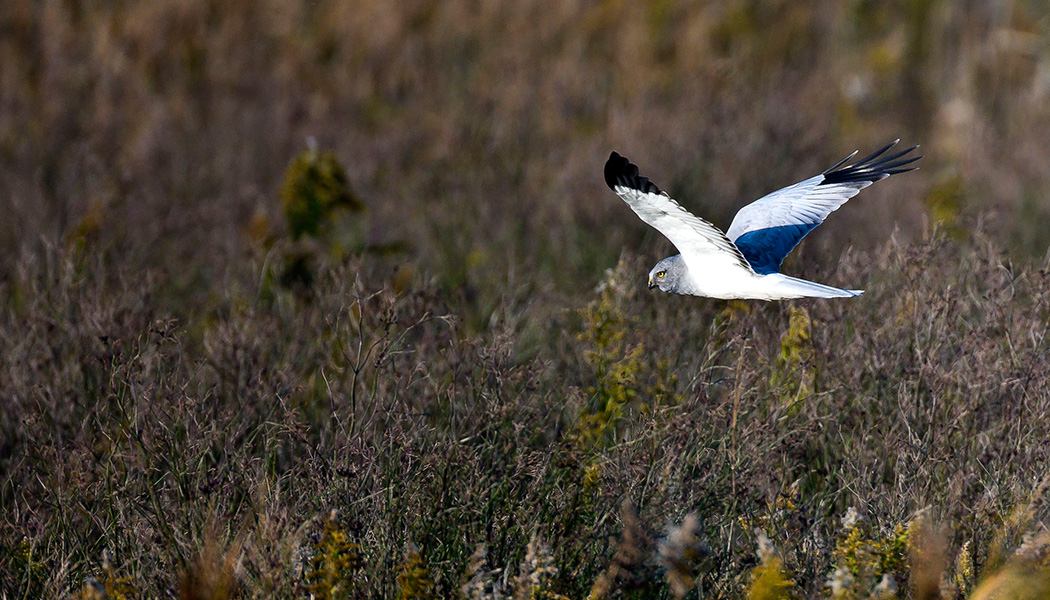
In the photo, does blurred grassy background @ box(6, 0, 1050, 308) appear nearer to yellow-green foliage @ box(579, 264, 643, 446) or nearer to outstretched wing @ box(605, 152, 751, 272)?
yellow-green foliage @ box(579, 264, 643, 446)

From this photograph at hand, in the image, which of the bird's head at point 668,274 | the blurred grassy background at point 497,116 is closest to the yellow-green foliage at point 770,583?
the bird's head at point 668,274

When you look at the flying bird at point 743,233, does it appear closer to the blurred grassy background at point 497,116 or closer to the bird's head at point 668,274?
the bird's head at point 668,274

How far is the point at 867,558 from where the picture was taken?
3.11m

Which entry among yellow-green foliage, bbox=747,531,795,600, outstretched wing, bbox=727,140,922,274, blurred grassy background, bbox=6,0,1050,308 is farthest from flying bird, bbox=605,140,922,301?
yellow-green foliage, bbox=747,531,795,600

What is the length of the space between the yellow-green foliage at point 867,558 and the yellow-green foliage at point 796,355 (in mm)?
994

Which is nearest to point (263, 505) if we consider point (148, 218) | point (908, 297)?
point (908, 297)

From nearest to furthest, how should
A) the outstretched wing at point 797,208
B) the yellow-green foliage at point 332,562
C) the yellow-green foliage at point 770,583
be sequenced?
the yellow-green foliage at point 770,583 < the yellow-green foliage at point 332,562 < the outstretched wing at point 797,208

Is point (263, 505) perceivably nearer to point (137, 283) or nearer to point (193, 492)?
point (193, 492)

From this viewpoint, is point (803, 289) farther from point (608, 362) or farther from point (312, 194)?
point (312, 194)

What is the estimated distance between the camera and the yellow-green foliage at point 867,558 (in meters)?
3.02

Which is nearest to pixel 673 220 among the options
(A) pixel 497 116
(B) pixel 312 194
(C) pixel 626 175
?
(C) pixel 626 175

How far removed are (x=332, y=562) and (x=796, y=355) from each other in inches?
81.8

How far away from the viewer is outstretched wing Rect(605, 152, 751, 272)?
3.72 meters

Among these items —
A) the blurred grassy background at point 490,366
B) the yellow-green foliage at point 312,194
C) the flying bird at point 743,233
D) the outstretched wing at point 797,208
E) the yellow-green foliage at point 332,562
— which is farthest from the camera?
the yellow-green foliage at point 312,194
